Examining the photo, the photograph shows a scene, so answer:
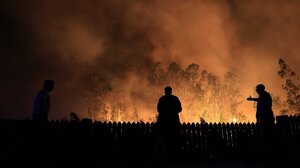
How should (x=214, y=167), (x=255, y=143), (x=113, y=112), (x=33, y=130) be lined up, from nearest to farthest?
(x=214, y=167)
(x=33, y=130)
(x=255, y=143)
(x=113, y=112)

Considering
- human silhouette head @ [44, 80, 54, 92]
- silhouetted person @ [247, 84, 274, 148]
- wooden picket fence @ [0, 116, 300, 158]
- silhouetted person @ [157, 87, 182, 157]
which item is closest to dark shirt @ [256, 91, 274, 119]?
silhouetted person @ [247, 84, 274, 148]

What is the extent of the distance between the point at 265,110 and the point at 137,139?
577 centimetres

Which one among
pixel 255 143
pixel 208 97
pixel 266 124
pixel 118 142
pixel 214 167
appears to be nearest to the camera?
pixel 214 167

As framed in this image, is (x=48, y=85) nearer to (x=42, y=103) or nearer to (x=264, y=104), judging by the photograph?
(x=42, y=103)

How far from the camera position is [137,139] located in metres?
14.8

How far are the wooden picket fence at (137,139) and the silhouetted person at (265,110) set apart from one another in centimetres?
39

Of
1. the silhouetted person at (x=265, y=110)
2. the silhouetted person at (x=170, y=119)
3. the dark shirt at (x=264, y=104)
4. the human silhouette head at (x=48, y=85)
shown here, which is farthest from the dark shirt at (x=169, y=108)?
the human silhouette head at (x=48, y=85)

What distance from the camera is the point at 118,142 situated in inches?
570

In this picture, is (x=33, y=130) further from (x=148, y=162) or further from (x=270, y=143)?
(x=270, y=143)

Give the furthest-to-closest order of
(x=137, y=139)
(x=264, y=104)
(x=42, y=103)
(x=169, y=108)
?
1. (x=137, y=139)
2. (x=264, y=104)
3. (x=169, y=108)
4. (x=42, y=103)

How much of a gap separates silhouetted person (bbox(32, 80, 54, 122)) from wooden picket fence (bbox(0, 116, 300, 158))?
2.83ft

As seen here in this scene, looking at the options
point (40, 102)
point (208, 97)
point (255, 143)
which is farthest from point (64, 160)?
point (208, 97)

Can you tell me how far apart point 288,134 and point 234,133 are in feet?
8.83

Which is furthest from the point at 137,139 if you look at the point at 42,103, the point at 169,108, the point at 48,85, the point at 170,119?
the point at 48,85
